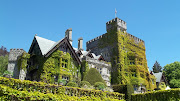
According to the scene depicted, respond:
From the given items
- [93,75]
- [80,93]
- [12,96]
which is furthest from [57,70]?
[12,96]

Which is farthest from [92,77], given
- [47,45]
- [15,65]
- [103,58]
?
[15,65]

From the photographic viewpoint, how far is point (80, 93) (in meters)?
24.2

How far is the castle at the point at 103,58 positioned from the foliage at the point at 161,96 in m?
11.4

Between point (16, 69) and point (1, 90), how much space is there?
18.6 metres

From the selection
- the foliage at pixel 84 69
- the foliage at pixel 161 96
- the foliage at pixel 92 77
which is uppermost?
the foliage at pixel 84 69

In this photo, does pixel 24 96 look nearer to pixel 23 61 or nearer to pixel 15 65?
pixel 23 61

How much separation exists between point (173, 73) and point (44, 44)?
4745 cm

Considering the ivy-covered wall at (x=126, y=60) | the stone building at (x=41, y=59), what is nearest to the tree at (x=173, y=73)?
the ivy-covered wall at (x=126, y=60)

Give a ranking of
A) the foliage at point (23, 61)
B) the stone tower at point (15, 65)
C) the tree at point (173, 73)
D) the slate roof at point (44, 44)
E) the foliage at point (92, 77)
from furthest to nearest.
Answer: the tree at point (173, 73) → the foliage at point (92, 77) → the slate roof at point (44, 44) → the foliage at point (23, 61) → the stone tower at point (15, 65)

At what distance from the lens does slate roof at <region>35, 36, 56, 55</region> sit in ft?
112

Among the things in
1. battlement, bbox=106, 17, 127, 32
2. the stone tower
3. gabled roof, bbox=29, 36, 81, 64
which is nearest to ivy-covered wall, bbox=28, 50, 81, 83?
gabled roof, bbox=29, 36, 81, 64

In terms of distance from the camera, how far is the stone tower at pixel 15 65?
32.8 metres

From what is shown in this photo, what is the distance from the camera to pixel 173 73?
63.1 metres

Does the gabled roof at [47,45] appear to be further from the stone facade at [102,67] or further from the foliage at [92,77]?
the foliage at [92,77]
